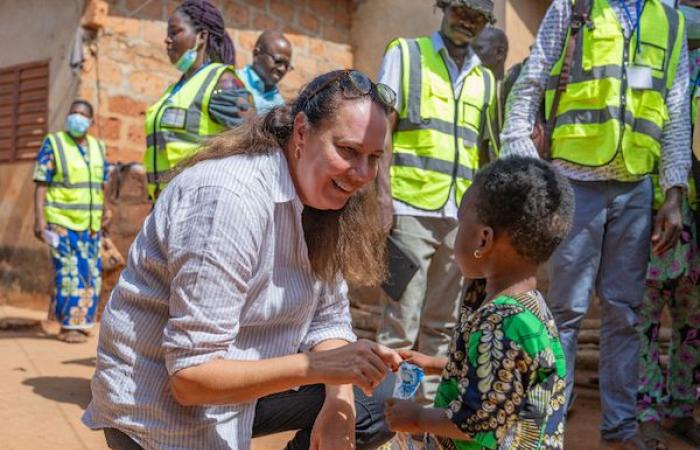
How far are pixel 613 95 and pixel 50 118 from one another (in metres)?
5.99

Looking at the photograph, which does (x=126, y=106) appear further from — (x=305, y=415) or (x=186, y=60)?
(x=305, y=415)

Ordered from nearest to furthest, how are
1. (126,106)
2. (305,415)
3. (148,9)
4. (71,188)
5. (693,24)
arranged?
(305,415)
(693,24)
(71,188)
(126,106)
(148,9)

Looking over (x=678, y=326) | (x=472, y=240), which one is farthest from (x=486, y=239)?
(x=678, y=326)

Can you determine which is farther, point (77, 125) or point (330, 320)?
point (77, 125)

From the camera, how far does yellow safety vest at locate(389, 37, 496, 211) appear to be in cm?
372

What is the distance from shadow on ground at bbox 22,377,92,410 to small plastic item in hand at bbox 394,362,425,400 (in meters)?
2.33

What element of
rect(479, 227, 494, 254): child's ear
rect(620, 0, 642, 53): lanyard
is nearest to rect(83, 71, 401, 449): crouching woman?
rect(479, 227, 494, 254): child's ear

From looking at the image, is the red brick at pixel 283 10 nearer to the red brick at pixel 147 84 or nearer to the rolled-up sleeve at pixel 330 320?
the red brick at pixel 147 84

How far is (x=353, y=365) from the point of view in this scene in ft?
5.73

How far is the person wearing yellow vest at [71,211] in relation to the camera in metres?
6.43

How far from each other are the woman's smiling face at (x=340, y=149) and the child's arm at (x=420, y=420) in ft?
1.85

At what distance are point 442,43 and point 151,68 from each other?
14.5ft

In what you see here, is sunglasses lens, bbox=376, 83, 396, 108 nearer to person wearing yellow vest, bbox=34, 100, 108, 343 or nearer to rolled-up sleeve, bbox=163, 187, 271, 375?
rolled-up sleeve, bbox=163, 187, 271, 375

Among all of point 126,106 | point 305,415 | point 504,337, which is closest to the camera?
point 504,337
